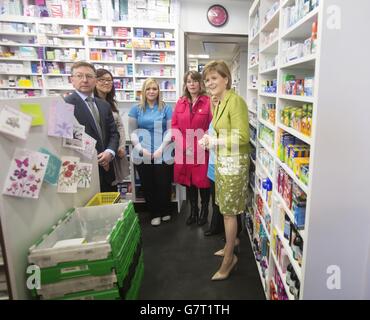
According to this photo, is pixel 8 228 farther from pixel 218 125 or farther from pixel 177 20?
pixel 177 20

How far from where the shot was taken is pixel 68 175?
62.3 inches

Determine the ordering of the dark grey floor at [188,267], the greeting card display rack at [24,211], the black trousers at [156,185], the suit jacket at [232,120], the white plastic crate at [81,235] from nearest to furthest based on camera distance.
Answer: the greeting card display rack at [24,211]
the white plastic crate at [81,235]
the suit jacket at [232,120]
the dark grey floor at [188,267]
the black trousers at [156,185]

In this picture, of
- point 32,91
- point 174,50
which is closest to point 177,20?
point 174,50

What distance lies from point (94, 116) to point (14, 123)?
1.10 m

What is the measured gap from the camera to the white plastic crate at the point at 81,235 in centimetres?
123

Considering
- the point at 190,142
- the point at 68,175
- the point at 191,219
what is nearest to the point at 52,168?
the point at 68,175

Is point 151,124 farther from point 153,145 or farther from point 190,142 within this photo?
point 190,142

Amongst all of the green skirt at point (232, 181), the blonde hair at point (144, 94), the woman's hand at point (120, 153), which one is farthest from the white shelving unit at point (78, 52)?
the green skirt at point (232, 181)

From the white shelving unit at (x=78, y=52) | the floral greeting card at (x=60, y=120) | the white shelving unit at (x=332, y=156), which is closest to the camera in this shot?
the white shelving unit at (x=332, y=156)

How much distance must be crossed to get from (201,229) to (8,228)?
2290mm

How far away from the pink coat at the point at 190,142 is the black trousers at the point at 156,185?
0.52 feet

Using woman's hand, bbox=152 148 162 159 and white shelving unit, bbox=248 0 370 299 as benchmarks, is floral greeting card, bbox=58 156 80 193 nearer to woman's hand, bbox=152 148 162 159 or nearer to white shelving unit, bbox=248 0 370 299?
white shelving unit, bbox=248 0 370 299

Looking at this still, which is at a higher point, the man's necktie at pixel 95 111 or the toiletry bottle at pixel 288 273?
the man's necktie at pixel 95 111

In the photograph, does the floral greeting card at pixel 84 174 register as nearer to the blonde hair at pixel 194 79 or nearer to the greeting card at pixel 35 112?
the greeting card at pixel 35 112
